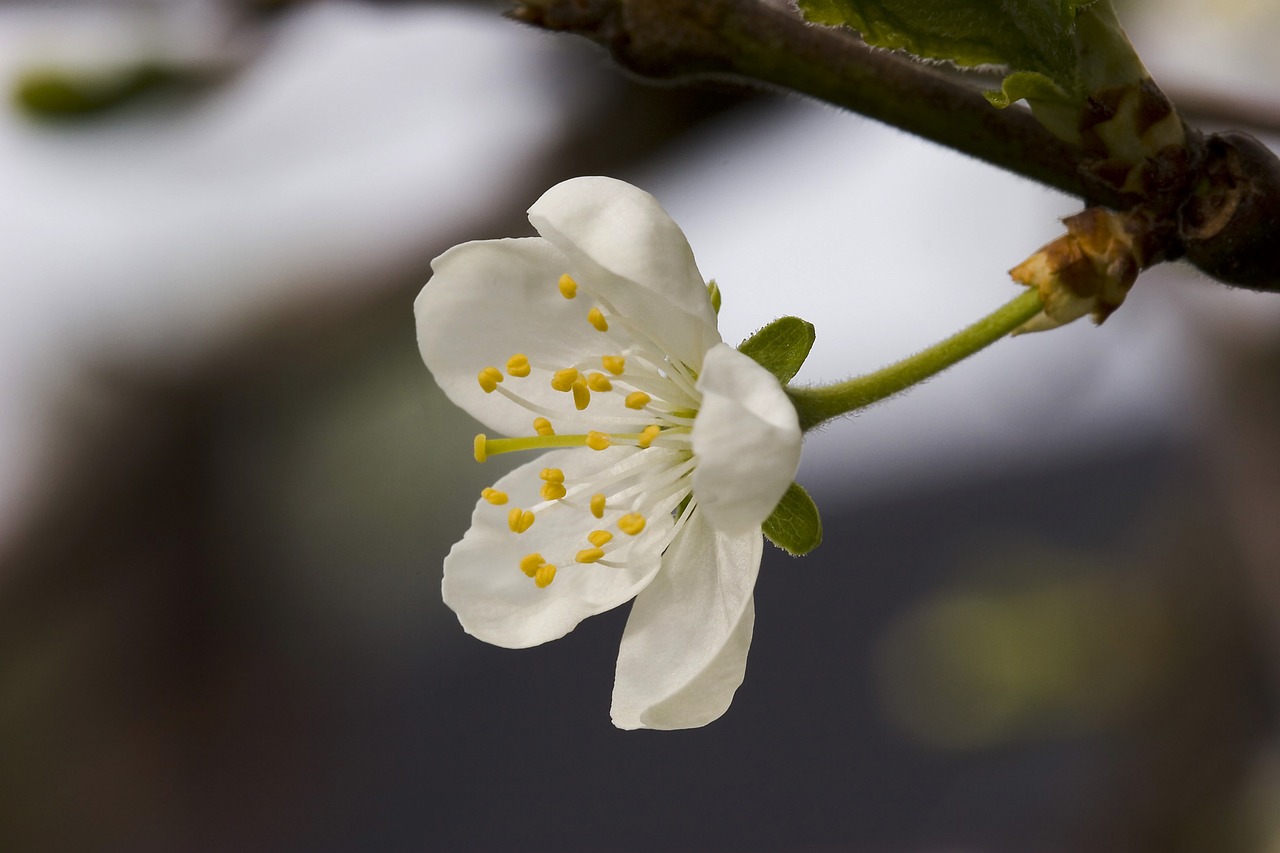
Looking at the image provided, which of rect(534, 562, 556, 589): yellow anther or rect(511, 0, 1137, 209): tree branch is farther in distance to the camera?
rect(534, 562, 556, 589): yellow anther

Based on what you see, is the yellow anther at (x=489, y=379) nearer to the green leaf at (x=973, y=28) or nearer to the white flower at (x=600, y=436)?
the white flower at (x=600, y=436)

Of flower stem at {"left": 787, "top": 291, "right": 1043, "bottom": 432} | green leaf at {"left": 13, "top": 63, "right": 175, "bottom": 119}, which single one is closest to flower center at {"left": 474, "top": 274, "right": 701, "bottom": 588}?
flower stem at {"left": 787, "top": 291, "right": 1043, "bottom": 432}

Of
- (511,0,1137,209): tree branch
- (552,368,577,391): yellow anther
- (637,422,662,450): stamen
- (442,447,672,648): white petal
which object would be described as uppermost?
(511,0,1137,209): tree branch

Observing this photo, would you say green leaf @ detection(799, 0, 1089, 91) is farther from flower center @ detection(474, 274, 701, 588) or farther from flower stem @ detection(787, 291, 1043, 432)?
flower center @ detection(474, 274, 701, 588)

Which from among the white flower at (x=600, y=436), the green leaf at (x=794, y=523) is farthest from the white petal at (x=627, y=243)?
the green leaf at (x=794, y=523)

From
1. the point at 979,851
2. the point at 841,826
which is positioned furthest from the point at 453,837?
the point at 979,851

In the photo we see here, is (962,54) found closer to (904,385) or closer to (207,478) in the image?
(904,385)

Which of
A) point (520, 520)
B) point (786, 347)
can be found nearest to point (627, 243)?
point (786, 347)
